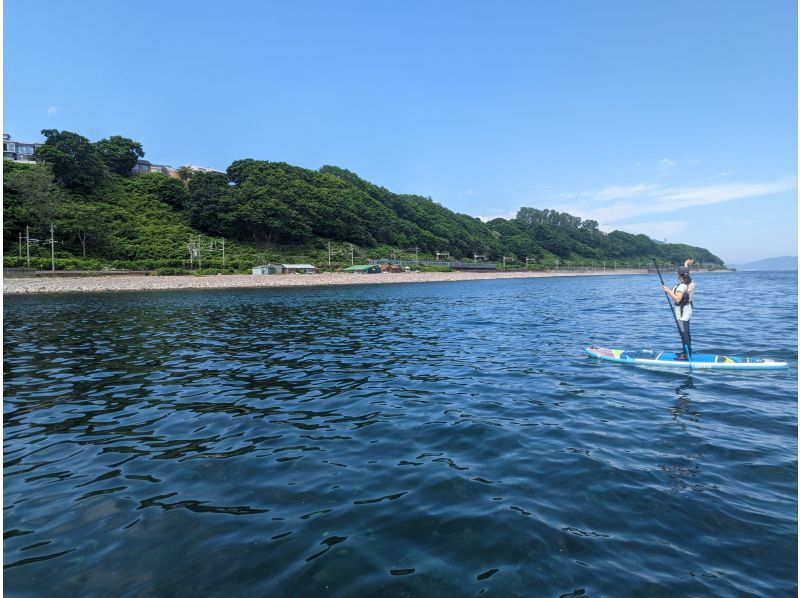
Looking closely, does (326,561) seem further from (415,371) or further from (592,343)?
(592,343)

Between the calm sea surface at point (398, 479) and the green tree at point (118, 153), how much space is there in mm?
154035

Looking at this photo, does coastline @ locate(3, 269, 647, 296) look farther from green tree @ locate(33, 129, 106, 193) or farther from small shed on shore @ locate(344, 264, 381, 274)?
green tree @ locate(33, 129, 106, 193)

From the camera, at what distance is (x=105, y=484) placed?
7.05m

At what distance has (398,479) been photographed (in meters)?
7.13

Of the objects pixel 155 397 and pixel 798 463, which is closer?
pixel 798 463

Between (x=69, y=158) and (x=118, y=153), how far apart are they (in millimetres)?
30638

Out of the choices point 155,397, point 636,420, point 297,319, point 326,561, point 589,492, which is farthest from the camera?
point 297,319

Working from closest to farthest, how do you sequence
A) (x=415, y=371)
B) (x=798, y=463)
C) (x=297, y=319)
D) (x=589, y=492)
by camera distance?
(x=589, y=492) < (x=798, y=463) < (x=415, y=371) < (x=297, y=319)

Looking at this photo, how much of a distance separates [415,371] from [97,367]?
10.9 metres

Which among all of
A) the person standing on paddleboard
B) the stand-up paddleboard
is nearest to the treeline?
the stand-up paddleboard

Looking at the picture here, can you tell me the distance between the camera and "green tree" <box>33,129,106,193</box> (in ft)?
366

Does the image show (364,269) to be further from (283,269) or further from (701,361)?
(701,361)

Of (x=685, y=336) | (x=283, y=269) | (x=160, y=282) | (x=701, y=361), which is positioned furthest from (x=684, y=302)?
(x=283, y=269)

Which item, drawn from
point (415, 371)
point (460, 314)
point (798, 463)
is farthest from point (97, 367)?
point (460, 314)
